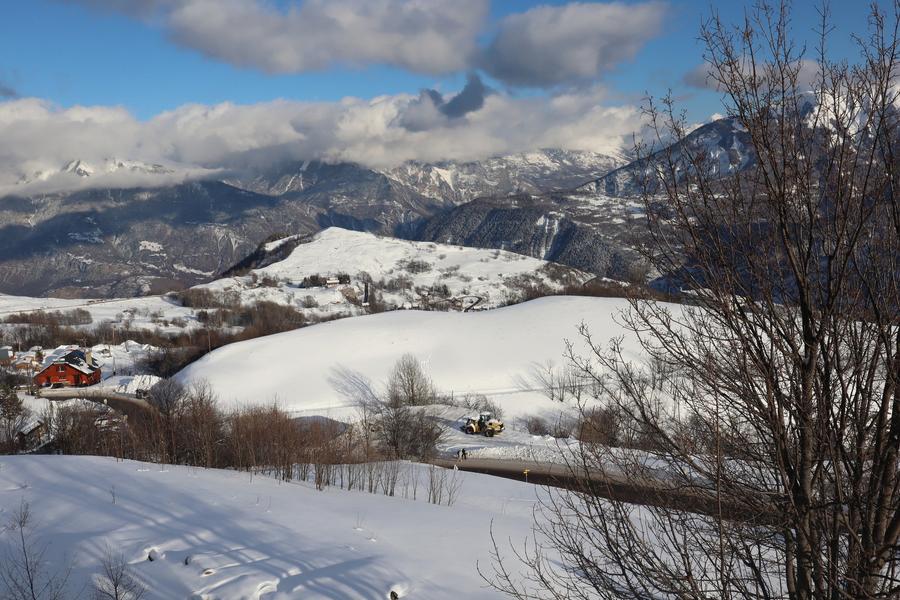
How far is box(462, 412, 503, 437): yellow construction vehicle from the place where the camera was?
1812 inches

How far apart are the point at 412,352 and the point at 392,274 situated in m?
105

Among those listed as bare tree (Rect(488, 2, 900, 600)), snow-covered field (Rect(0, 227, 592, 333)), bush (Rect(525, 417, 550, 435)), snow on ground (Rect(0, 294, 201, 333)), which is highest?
snow-covered field (Rect(0, 227, 592, 333))

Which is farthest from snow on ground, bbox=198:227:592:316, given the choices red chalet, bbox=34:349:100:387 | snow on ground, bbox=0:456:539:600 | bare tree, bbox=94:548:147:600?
bare tree, bbox=94:548:147:600

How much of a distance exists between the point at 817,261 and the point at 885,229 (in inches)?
21.6

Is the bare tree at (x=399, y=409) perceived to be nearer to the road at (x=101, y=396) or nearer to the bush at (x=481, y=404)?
the bush at (x=481, y=404)

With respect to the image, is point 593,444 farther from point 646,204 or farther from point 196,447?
point 196,447

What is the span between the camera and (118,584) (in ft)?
32.6

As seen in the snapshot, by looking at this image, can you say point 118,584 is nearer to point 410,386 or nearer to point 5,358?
point 410,386

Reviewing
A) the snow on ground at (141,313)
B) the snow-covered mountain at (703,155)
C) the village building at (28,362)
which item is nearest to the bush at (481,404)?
the snow-covered mountain at (703,155)

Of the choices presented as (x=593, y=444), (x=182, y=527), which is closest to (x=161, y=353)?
(x=182, y=527)

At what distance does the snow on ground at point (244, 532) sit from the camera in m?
11.1

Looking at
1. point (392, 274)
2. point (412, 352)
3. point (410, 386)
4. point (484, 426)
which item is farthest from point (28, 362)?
point (392, 274)

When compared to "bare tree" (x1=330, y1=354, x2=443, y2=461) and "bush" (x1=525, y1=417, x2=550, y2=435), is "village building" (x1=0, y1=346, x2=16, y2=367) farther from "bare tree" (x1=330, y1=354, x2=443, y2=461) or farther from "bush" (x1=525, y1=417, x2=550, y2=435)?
"bush" (x1=525, y1=417, x2=550, y2=435)

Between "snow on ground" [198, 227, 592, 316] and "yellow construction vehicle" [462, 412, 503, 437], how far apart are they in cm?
7918
